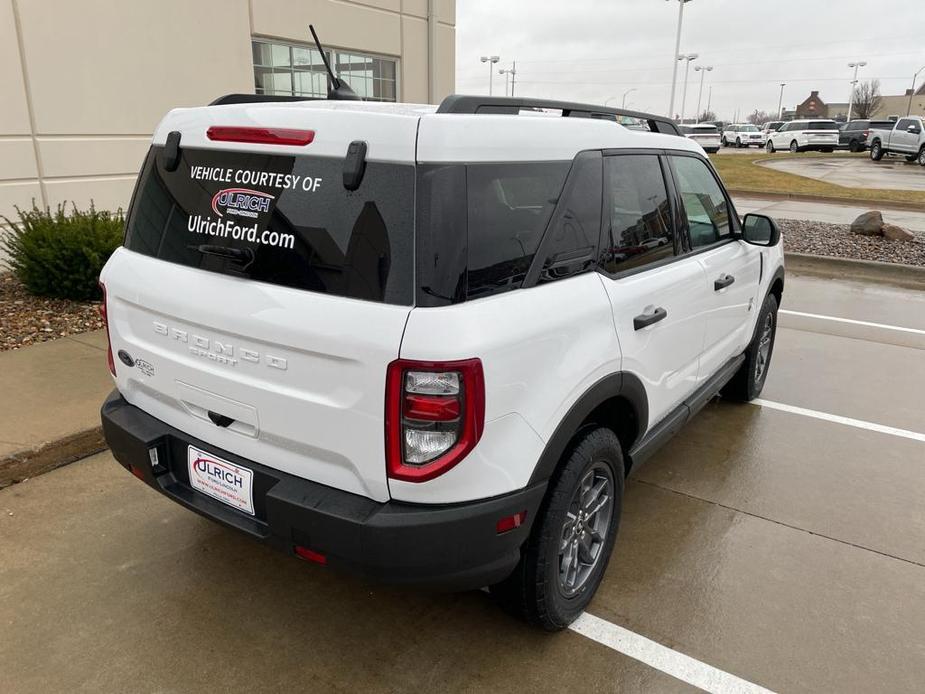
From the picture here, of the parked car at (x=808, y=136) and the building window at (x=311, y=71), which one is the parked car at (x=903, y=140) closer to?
the parked car at (x=808, y=136)

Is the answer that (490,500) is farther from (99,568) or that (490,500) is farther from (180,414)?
(99,568)

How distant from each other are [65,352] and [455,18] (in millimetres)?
10311

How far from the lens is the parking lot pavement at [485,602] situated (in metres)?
2.47

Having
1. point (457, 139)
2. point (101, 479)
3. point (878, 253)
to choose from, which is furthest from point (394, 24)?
point (457, 139)

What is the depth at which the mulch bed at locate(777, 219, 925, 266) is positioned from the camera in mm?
10398

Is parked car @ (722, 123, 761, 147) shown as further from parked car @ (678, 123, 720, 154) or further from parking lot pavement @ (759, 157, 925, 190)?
parking lot pavement @ (759, 157, 925, 190)

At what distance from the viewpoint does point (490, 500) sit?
2111 millimetres

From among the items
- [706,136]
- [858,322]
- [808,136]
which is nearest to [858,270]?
[858,322]

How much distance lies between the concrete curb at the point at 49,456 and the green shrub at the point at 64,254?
269 cm

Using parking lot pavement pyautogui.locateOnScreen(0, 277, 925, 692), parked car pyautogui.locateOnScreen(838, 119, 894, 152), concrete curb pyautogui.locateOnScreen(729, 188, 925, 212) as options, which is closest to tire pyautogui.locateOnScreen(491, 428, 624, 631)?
parking lot pavement pyautogui.locateOnScreen(0, 277, 925, 692)

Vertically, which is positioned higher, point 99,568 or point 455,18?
point 455,18

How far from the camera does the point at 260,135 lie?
228 cm

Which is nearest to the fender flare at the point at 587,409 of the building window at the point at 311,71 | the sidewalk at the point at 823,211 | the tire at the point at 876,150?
the building window at the point at 311,71

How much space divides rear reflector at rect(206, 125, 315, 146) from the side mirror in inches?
120
